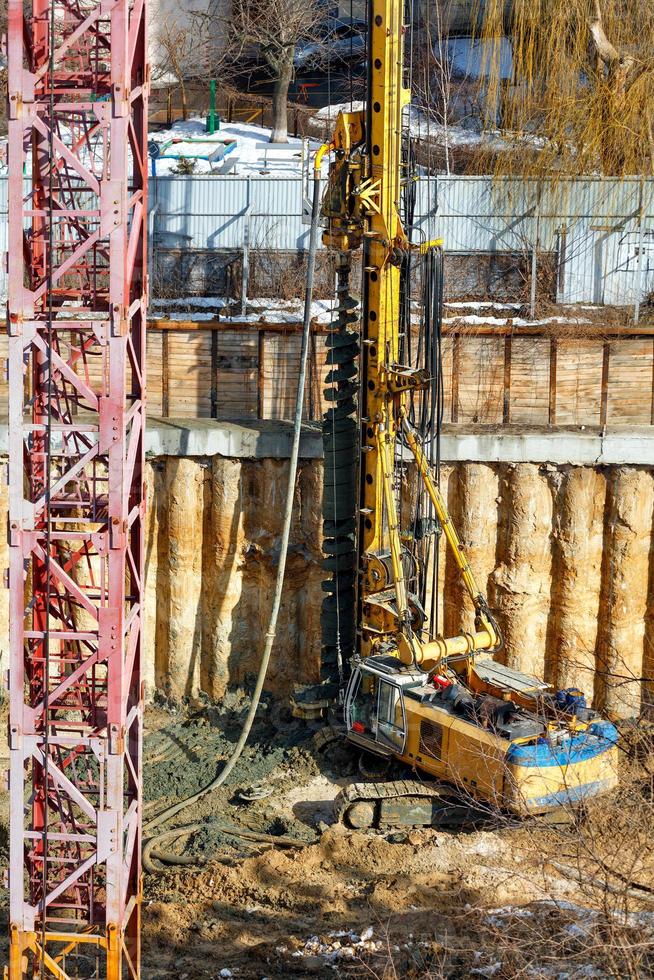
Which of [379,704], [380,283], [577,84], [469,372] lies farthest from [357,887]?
[577,84]

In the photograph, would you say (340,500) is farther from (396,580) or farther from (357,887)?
(357,887)

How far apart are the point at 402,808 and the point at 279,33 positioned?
26.1 m

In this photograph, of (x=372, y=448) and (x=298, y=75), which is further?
(x=298, y=75)

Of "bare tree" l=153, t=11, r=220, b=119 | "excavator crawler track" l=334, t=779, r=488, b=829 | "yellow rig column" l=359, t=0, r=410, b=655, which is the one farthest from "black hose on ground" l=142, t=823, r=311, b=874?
"bare tree" l=153, t=11, r=220, b=119

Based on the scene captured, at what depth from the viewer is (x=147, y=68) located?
447 inches

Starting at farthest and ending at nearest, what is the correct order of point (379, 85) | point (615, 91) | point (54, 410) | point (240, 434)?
point (615, 91), point (240, 434), point (379, 85), point (54, 410)

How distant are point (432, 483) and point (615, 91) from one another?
12296mm

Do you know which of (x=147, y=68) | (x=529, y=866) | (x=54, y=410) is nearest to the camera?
(x=147, y=68)

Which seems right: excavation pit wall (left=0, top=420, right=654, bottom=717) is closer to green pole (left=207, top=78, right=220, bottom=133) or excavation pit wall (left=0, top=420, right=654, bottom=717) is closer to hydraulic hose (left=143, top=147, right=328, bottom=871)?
hydraulic hose (left=143, top=147, right=328, bottom=871)

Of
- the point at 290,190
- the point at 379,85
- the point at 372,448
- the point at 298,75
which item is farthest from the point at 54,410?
the point at 298,75

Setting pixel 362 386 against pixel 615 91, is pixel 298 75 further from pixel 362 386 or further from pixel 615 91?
pixel 362 386

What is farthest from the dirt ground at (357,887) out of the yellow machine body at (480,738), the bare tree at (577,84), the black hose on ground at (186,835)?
the bare tree at (577,84)

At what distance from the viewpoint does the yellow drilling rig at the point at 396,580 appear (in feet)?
51.4

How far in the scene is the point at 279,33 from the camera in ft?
Result: 115
